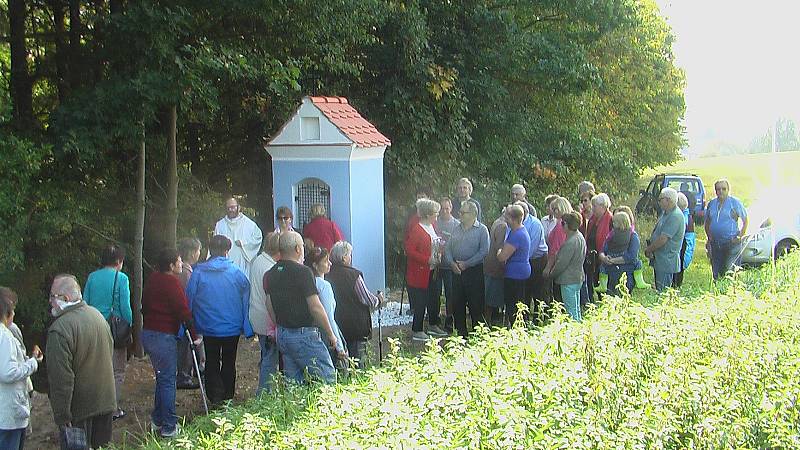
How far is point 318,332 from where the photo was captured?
24.0ft

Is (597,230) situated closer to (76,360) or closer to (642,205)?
(76,360)

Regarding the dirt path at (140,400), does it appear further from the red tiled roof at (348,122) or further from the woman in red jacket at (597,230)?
the woman in red jacket at (597,230)

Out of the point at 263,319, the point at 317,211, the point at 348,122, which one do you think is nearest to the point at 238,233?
the point at 317,211

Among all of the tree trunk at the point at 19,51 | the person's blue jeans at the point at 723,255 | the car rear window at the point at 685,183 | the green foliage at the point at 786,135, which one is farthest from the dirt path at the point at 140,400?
the car rear window at the point at 685,183

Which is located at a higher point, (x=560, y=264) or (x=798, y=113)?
(x=798, y=113)

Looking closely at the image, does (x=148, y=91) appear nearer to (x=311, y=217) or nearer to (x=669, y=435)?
(x=311, y=217)

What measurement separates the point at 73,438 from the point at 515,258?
529cm

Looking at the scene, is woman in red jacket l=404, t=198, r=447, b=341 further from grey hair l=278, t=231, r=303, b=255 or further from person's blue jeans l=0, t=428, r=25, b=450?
person's blue jeans l=0, t=428, r=25, b=450

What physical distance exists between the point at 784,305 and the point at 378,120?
10.1 meters

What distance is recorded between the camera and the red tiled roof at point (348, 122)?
11.3m

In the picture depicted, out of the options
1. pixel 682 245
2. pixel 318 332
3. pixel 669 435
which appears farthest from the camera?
pixel 682 245

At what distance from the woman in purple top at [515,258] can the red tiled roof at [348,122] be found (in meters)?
2.26

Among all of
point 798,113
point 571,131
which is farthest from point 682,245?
point 571,131

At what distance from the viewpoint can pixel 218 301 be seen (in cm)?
791
